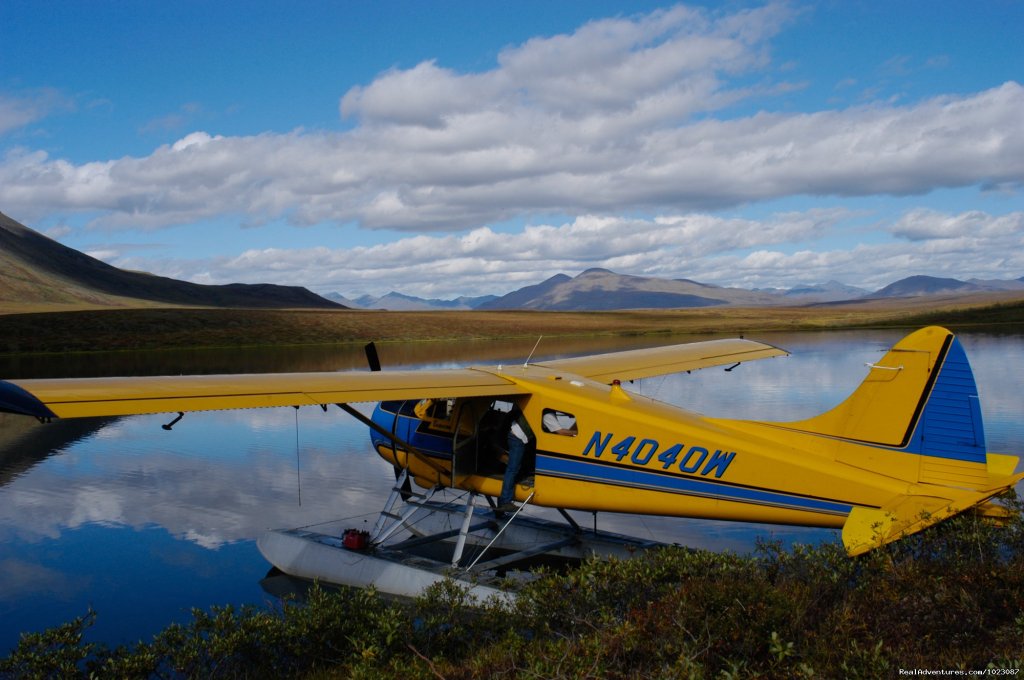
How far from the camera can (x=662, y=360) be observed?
1134 centimetres

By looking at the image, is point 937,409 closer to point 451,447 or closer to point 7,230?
point 451,447

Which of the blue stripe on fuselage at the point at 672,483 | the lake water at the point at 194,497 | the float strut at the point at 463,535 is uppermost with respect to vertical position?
the blue stripe on fuselage at the point at 672,483

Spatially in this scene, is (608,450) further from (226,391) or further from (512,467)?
(226,391)

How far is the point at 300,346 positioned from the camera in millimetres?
55531

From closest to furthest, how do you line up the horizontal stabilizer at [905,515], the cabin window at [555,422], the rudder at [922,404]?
1. the horizontal stabilizer at [905,515]
2. the rudder at [922,404]
3. the cabin window at [555,422]

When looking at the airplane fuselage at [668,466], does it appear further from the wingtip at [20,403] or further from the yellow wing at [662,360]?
the wingtip at [20,403]

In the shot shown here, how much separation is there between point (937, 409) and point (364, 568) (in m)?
5.92

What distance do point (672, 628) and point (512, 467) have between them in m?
3.62

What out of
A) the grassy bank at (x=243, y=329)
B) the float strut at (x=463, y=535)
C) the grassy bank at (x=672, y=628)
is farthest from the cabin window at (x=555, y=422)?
the grassy bank at (x=243, y=329)

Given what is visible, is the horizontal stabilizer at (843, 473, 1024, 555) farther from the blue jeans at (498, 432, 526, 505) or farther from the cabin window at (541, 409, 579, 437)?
the blue jeans at (498, 432, 526, 505)

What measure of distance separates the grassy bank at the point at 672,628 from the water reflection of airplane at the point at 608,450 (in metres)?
0.62

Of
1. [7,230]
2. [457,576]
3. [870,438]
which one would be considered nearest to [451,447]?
[457,576]

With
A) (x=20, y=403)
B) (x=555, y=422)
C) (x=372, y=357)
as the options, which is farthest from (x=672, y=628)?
(x=372, y=357)

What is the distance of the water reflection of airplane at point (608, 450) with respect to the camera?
6.43 m
